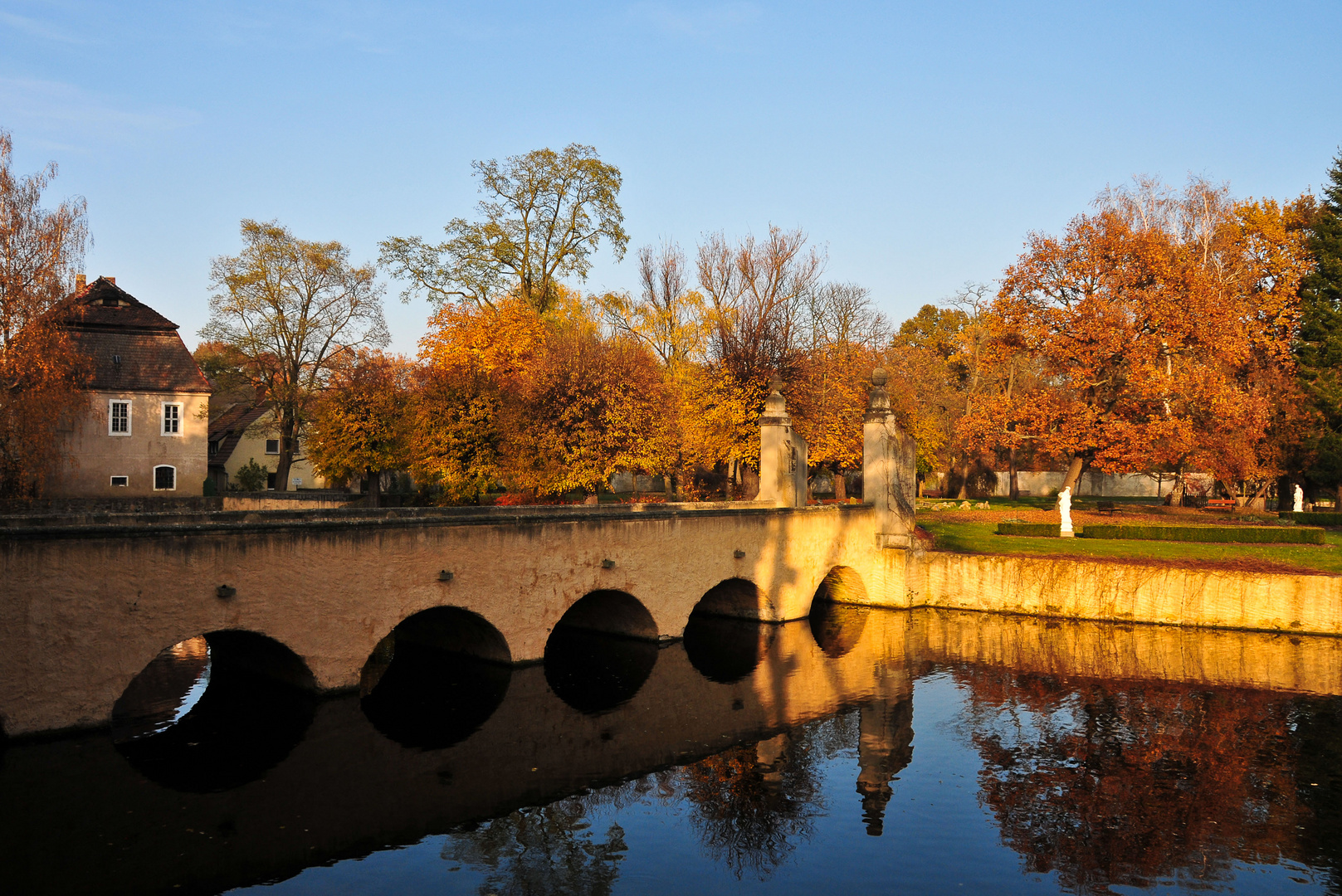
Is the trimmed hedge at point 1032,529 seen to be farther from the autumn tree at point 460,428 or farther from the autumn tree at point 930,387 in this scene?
the autumn tree at point 460,428

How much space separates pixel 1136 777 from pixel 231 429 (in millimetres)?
56715

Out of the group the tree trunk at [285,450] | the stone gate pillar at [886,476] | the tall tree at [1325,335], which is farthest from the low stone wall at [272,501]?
the tall tree at [1325,335]

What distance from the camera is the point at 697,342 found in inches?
1817

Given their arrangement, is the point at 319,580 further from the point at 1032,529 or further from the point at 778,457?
the point at 1032,529

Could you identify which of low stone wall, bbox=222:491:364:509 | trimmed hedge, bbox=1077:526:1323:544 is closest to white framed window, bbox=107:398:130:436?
low stone wall, bbox=222:491:364:509

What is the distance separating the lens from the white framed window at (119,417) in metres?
38.7

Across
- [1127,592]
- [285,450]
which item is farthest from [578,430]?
[285,450]

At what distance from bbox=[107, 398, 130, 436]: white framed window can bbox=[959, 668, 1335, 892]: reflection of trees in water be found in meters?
37.2

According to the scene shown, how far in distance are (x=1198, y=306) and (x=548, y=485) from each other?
2543 cm

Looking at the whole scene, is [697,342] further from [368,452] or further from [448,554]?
[448,554]

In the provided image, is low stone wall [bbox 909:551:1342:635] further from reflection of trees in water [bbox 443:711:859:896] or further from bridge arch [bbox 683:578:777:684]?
reflection of trees in water [bbox 443:711:859:896]

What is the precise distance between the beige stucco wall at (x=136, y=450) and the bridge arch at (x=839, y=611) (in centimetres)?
2926

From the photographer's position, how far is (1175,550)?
26688 millimetres

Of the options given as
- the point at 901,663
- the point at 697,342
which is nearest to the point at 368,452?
the point at 697,342
